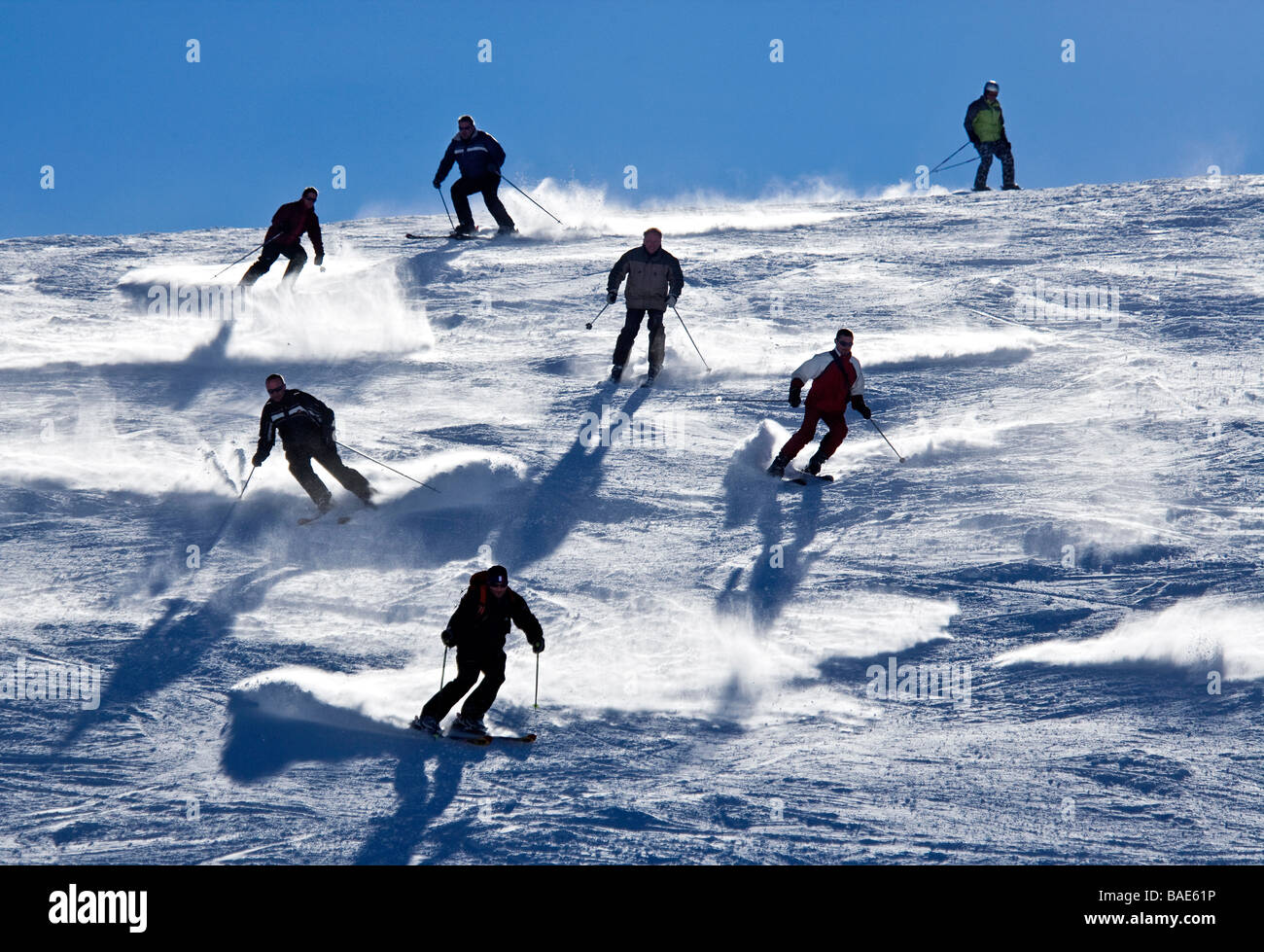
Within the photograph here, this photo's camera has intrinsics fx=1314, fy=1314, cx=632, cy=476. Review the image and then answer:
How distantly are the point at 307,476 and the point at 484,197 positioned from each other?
856 cm

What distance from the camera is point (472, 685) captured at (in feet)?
26.8

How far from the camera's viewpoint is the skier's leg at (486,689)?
8047 millimetres

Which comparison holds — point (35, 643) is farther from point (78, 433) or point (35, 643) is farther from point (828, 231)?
point (828, 231)

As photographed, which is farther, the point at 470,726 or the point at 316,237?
the point at 316,237

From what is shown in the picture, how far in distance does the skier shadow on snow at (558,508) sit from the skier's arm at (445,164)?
6.42 meters

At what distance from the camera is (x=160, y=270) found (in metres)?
17.7

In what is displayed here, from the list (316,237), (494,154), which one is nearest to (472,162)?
(494,154)

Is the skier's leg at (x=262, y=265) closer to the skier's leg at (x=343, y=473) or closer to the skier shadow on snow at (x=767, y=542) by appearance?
the skier's leg at (x=343, y=473)

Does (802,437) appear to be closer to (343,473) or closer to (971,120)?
(343,473)

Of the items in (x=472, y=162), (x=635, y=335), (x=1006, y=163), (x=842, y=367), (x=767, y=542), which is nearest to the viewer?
(x=767, y=542)

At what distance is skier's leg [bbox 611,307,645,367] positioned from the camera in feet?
42.6

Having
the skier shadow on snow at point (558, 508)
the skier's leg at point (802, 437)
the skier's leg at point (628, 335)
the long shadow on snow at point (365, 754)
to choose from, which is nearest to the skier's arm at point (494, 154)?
the skier's leg at point (628, 335)

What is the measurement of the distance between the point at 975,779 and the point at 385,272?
11706mm

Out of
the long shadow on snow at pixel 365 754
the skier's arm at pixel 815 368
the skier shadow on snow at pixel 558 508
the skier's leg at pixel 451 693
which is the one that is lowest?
the long shadow on snow at pixel 365 754
